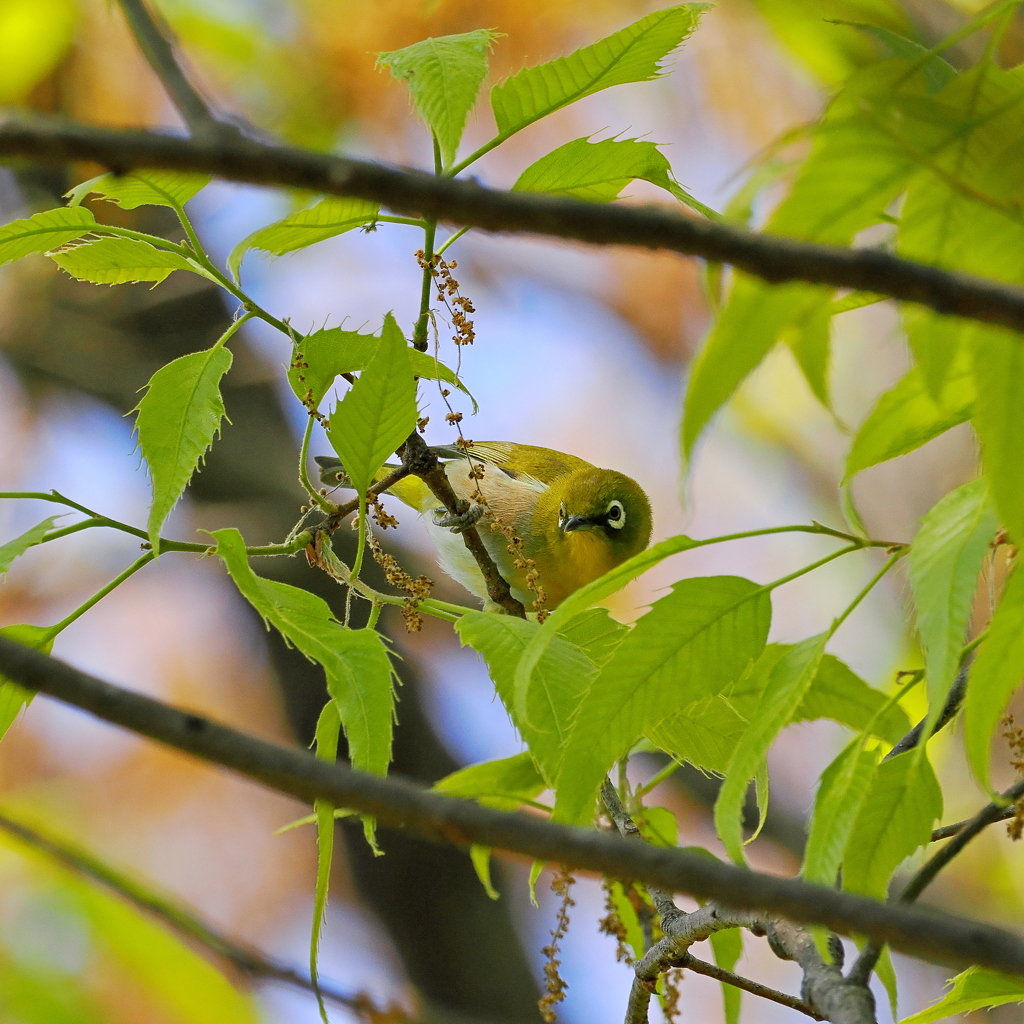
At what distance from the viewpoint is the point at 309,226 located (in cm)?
137

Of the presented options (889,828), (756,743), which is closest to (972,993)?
(889,828)

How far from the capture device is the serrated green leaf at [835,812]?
0.96 meters

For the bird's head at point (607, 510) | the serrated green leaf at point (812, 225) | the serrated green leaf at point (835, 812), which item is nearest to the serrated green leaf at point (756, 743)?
the serrated green leaf at point (835, 812)

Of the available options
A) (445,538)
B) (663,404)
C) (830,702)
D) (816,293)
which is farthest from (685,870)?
(663,404)

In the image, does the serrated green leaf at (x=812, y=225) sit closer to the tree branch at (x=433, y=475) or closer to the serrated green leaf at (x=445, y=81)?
the serrated green leaf at (x=445, y=81)

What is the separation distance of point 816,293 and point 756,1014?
612 cm

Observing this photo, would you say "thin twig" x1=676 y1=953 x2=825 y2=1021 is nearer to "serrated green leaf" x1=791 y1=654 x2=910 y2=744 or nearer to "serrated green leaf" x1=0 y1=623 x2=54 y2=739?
"serrated green leaf" x1=791 y1=654 x2=910 y2=744

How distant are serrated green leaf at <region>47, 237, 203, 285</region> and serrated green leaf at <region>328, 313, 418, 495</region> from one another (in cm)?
37

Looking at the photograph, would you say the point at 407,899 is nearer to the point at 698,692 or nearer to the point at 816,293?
the point at 698,692

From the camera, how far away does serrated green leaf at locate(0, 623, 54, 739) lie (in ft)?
4.15

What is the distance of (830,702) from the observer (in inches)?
60.6

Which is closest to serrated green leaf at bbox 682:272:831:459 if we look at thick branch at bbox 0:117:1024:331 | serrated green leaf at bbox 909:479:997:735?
thick branch at bbox 0:117:1024:331

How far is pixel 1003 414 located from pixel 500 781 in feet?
3.54

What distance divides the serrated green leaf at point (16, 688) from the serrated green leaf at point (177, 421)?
0.25 metres
